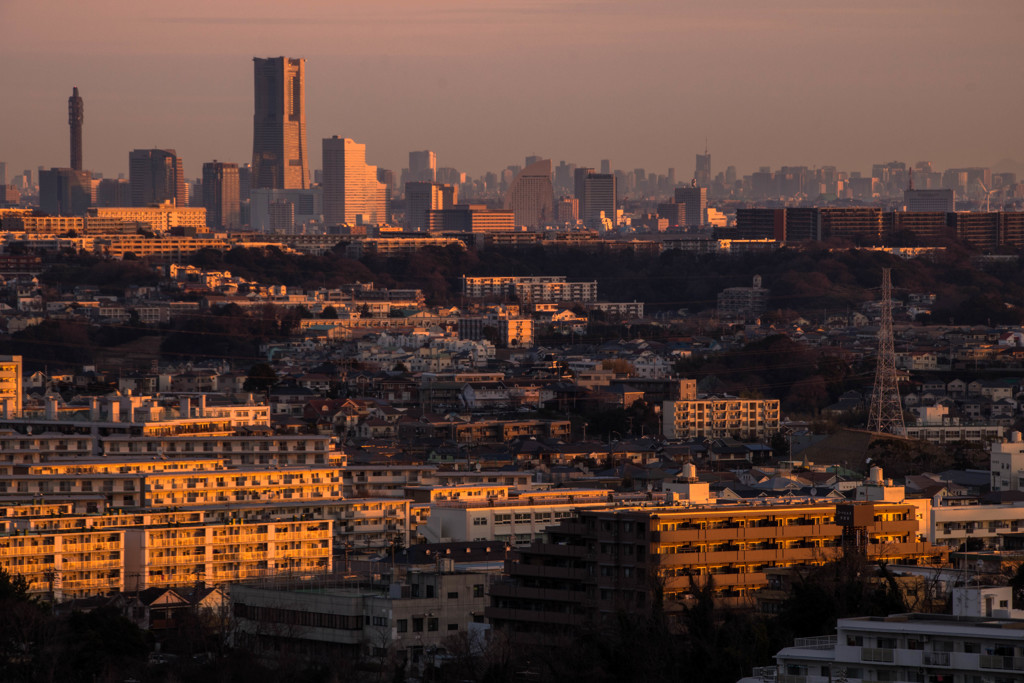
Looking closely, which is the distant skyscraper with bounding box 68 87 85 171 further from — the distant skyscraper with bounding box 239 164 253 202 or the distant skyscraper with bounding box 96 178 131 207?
the distant skyscraper with bounding box 239 164 253 202

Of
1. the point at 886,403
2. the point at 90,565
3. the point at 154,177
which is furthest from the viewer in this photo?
the point at 154,177

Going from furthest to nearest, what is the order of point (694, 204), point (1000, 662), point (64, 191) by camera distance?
point (694, 204), point (64, 191), point (1000, 662)

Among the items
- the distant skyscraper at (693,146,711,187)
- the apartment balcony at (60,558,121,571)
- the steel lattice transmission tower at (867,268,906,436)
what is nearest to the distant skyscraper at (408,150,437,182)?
the distant skyscraper at (693,146,711,187)

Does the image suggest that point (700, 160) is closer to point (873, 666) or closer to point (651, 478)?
point (651, 478)

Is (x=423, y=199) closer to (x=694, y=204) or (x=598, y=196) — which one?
(x=598, y=196)

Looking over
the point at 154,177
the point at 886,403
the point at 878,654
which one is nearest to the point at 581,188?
the point at 154,177

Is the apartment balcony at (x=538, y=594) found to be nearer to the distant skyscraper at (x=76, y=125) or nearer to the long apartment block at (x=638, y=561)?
the long apartment block at (x=638, y=561)
